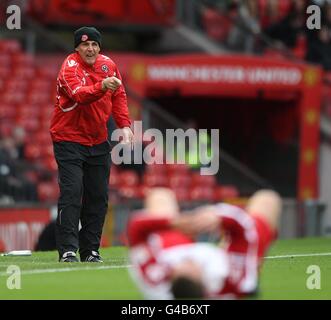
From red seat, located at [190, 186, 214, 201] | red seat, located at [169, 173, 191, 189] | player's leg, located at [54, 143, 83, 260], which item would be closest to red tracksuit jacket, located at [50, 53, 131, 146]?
player's leg, located at [54, 143, 83, 260]

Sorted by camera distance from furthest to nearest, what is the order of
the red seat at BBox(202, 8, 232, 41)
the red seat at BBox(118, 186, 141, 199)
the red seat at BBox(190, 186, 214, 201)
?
the red seat at BBox(202, 8, 232, 41), the red seat at BBox(190, 186, 214, 201), the red seat at BBox(118, 186, 141, 199)

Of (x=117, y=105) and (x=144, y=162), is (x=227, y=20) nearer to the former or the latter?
(x=144, y=162)

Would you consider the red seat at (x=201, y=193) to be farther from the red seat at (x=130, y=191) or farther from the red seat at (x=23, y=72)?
the red seat at (x=23, y=72)

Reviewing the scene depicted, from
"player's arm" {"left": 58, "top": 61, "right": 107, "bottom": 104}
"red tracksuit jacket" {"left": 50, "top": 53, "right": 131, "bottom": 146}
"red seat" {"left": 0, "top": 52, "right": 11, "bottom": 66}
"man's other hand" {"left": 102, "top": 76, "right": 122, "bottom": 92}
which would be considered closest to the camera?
"man's other hand" {"left": 102, "top": 76, "right": 122, "bottom": 92}

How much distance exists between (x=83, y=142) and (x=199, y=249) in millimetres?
4450

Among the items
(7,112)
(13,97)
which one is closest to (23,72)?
(13,97)

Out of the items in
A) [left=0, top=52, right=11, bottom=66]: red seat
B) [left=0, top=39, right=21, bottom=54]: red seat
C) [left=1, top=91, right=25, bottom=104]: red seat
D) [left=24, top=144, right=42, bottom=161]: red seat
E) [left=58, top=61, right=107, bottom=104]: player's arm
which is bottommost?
[left=24, top=144, right=42, bottom=161]: red seat

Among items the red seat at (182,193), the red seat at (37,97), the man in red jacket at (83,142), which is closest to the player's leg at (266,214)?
the man in red jacket at (83,142)

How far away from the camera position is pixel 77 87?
11.7m

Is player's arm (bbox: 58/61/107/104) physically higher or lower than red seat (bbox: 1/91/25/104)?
lower

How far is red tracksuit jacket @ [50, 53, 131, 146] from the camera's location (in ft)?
39.1

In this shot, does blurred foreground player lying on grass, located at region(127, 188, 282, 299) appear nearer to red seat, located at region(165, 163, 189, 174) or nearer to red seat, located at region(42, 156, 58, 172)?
red seat, located at region(42, 156, 58, 172)

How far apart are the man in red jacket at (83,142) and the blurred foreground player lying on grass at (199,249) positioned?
373cm
